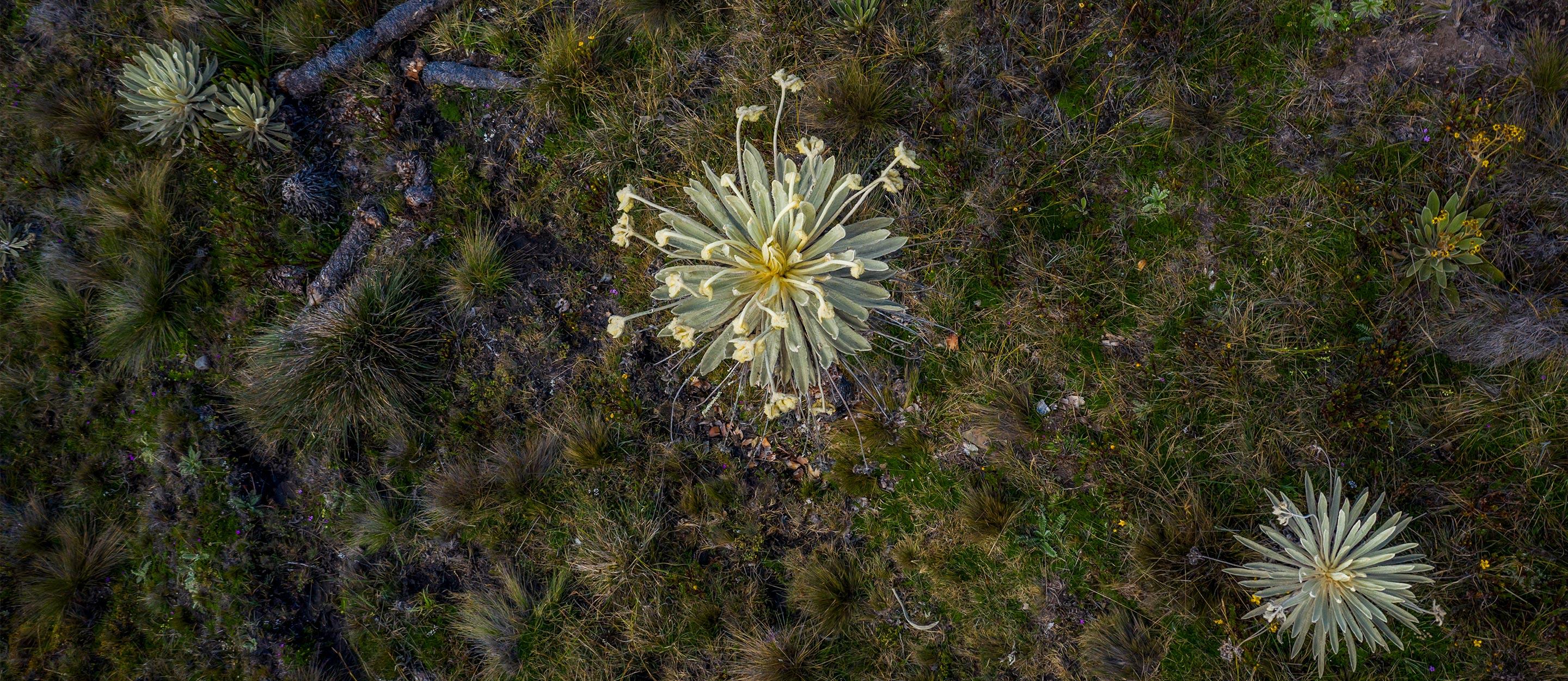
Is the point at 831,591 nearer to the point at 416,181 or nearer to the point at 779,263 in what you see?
the point at 779,263

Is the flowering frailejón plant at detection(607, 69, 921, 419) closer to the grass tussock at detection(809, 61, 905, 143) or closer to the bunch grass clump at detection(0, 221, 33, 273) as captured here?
the grass tussock at detection(809, 61, 905, 143)

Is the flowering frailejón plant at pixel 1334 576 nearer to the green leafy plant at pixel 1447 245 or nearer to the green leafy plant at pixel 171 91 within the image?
the green leafy plant at pixel 1447 245

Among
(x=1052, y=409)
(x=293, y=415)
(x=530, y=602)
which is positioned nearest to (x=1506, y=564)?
(x=1052, y=409)

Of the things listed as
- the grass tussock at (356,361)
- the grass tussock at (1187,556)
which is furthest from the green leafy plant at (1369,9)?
the grass tussock at (356,361)

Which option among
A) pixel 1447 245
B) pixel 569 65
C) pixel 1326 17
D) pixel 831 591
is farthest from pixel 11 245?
pixel 1447 245

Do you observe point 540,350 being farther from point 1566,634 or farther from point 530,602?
point 1566,634

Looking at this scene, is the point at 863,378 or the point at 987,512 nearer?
the point at 987,512
